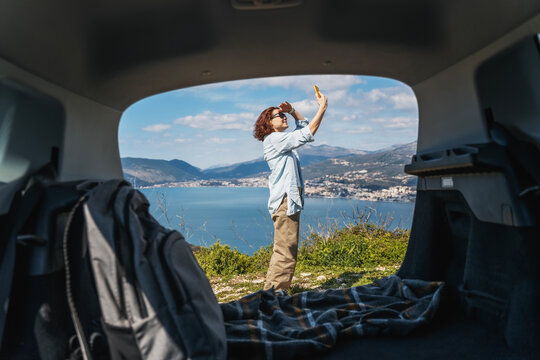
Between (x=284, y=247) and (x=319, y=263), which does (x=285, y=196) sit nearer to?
(x=284, y=247)

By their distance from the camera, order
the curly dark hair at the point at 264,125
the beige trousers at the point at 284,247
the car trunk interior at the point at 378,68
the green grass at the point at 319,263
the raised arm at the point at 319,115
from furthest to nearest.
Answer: the green grass at the point at 319,263, the curly dark hair at the point at 264,125, the beige trousers at the point at 284,247, the raised arm at the point at 319,115, the car trunk interior at the point at 378,68

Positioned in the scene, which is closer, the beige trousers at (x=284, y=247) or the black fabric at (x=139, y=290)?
the black fabric at (x=139, y=290)

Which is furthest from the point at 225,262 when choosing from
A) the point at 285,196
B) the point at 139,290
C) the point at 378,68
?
the point at 139,290

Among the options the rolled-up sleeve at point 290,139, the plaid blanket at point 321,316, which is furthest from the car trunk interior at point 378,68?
the rolled-up sleeve at point 290,139

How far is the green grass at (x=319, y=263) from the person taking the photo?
4.18 m

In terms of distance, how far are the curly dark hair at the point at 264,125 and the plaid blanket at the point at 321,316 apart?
156cm

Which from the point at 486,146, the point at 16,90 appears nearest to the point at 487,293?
the point at 486,146

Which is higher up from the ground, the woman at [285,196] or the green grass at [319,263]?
the woman at [285,196]

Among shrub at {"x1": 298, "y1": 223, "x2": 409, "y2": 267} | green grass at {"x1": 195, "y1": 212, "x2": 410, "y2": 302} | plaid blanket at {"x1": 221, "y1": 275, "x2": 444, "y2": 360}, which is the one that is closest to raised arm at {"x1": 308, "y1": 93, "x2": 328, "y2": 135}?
plaid blanket at {"x1": 221, "y1": 275, "x2": 444, "y2": 360}

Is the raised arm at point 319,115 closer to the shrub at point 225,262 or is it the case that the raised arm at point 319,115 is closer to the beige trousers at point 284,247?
the beige trousers at point 284,247

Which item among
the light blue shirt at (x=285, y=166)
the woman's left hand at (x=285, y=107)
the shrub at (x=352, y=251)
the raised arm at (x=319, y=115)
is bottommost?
the shrub at (x=352, y=251)

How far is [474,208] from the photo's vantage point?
7.59 ft

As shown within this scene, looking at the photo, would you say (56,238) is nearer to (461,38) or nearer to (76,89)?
(76,89)

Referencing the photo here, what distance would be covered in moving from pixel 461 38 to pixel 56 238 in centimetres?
235
